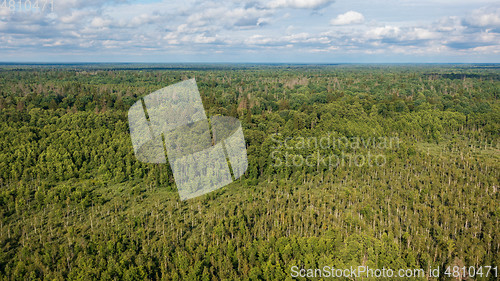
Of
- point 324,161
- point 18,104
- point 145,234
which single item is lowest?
point 145,234

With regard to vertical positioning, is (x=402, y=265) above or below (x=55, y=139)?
below

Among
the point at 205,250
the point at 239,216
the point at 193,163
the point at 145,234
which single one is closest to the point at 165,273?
the point at 205,250

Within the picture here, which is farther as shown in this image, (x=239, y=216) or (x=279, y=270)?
(x=239, y=216)

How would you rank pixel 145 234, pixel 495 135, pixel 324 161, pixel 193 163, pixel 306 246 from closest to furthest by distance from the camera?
pixel 306 246 → pixel 145 234 → pixel 193 163 → pixel 324 161 → pixel 495 135

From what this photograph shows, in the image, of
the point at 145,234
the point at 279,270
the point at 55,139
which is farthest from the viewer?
the point at 55,139

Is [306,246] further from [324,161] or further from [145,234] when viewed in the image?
[324,161]

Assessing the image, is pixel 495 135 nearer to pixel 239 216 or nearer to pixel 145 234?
pixel 239 216
